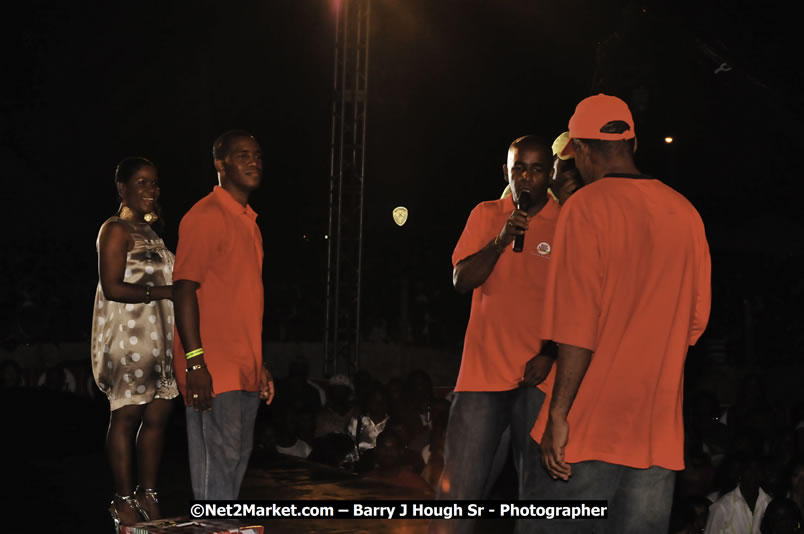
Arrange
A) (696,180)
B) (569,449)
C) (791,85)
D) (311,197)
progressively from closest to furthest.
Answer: (569,449)
(791,85)
(696,180)
(311,197)

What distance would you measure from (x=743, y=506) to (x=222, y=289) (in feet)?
13.1

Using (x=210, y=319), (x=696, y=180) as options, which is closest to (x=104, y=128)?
(x=696, y=180)

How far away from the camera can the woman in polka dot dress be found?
438 centimetres

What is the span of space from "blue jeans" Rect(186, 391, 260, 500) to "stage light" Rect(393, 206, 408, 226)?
17.1m

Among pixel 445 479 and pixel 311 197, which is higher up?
pixel 311 197

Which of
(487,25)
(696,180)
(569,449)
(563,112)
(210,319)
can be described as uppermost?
(487,25)

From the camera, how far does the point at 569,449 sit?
263cm

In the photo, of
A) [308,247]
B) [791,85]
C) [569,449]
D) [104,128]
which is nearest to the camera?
[569,449]

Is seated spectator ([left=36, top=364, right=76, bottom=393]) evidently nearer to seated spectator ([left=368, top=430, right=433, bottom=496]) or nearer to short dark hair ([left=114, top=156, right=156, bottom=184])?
seated spectator ([left=368, top=430, right=433, bottom=496])

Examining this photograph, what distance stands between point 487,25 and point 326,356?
1082 cm

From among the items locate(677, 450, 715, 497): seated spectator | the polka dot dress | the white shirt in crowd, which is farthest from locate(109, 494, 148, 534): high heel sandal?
locate(677, 450, 715, 497): seated spectator

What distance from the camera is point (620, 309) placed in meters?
2.64

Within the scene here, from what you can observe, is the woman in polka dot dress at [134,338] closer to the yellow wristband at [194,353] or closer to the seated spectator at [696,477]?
the yellow wristband at [194,353]

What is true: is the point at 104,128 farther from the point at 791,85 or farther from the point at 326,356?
the point at 791,85
